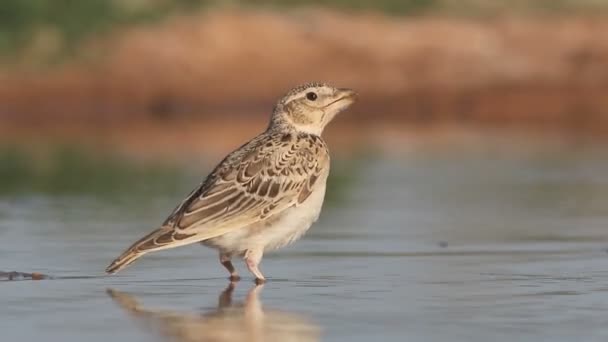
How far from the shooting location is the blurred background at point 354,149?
8.27 m

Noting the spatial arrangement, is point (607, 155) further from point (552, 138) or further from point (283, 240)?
point (283, 240)

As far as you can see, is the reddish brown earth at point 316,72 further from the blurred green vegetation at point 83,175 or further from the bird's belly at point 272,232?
the bird's belly at point 272,232

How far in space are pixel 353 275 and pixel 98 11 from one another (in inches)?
855

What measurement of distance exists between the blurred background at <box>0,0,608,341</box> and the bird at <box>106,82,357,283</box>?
0.85ft

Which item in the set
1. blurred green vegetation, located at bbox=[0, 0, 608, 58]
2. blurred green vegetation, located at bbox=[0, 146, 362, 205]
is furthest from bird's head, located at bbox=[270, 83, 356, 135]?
blurred green vegetation, located at bbox=[0, 0, 608, 58]

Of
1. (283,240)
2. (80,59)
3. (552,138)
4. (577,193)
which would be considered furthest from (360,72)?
(283,240)

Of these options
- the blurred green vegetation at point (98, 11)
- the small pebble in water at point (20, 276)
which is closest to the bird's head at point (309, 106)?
the small pebble in water at point (20, 276)

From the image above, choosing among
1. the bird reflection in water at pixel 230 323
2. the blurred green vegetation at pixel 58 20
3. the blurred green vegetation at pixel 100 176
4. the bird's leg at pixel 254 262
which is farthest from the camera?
the blurred green vegetation at pixel 58 20

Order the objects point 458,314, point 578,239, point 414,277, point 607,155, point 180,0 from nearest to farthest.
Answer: point 458,314
point 414,277
point 578,239
point 607,155
point 180,0

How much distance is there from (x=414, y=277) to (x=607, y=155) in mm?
10572

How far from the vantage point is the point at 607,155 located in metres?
19.1

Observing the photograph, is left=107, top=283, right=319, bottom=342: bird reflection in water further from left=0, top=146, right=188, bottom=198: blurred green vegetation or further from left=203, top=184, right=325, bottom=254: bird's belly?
left=0, top=146, right=188, bottom=198: blurred green vegetation

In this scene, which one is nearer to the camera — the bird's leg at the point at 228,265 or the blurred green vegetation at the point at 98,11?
the bird's leg at the point at 228,265

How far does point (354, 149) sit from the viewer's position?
20.6 m
